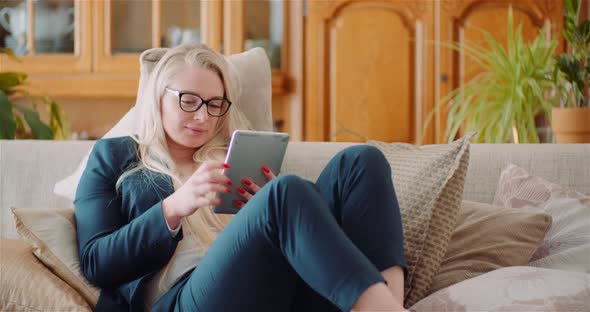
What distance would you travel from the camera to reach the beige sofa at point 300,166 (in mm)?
1791

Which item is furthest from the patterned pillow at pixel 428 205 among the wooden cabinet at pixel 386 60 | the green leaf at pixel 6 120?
the wooden cabinet at pixel 386 60

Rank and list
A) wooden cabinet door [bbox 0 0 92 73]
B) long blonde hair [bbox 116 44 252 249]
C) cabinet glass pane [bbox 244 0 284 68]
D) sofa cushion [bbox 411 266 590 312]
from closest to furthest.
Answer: sofa cushion [bbox 411 266 590 312] < long blonde hair [bbox 116 44 252 249] < wooden cabinet door [bbox 0 0 92 73] < cabinet glass pane [bbox 244 0 284 68]

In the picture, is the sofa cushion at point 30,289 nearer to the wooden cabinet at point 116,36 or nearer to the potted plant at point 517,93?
the potted plant at point 517,93

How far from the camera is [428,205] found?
1.52 m

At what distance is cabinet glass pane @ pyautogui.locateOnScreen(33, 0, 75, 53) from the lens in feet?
12.0

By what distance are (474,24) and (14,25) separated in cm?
225

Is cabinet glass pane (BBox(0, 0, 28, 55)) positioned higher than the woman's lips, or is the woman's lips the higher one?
cabinet glass pane (BBox(0, 0, 28, 55))

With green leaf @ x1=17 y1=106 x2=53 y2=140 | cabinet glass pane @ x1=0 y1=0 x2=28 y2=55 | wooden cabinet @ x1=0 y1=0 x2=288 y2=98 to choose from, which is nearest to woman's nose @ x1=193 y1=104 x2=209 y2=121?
green leaf @ x1=17 y1=106 x2=53 y2=140

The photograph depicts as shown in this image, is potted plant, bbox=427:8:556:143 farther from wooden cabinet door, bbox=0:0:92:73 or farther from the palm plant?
wooden cabinet door, bbox=0:0:92:73

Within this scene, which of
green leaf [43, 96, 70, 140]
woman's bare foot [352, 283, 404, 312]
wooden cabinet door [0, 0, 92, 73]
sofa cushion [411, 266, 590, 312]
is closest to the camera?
woman's bare foot [352, 283, 404, 312]

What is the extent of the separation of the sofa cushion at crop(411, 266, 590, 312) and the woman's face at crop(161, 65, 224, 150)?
1.99ft

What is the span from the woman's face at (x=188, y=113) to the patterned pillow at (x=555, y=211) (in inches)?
27.6

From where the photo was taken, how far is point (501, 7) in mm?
3725

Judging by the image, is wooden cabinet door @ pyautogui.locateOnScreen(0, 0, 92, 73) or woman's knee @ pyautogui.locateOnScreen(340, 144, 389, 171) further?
wooden cabinet door @ pyautogui.locateOnScreen(0, 0, 92, 73)
